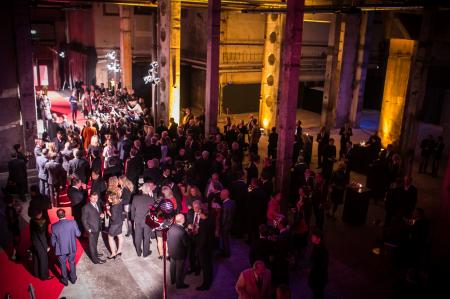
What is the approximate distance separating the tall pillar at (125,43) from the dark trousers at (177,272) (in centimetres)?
1756

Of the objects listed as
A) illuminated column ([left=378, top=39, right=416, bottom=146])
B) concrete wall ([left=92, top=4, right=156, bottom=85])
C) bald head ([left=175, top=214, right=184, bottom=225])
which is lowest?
bald head ([left=175, top=214, right=184, bottom=225])

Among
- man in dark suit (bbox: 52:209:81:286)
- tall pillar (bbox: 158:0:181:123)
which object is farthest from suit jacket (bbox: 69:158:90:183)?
tall pillar (bbox: 158:0:181:123)

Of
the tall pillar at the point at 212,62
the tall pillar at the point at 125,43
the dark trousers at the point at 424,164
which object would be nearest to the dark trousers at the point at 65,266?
Answer: the tall pillar at the point at 212,62

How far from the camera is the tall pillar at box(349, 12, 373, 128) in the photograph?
1875 cm

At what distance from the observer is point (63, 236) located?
22.3ft

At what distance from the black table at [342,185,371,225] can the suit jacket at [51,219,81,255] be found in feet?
21.2

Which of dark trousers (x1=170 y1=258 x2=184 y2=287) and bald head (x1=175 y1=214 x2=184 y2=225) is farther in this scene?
dark trousers (x1=170 y1=258 x2=184 y2=287)

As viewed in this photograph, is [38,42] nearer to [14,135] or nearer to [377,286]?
[14,135]

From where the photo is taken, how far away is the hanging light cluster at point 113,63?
2445cm

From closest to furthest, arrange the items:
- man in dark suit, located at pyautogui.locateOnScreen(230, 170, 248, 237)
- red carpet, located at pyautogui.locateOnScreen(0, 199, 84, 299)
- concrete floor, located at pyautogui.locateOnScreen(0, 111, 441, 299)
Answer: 1. red carpet, located at pyautogui.locateOnScreen(0, 199, 84, 299)
2. concrete floor, located at pyautogui.locateOnScreen(0, 111, 441, 299)
3. man in dark suit, located at pyautogui.locateOnScreen(230, 170, 248, 237)

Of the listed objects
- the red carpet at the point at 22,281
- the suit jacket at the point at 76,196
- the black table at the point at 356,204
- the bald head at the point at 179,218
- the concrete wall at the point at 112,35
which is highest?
the concrete wall at the point at 112,35

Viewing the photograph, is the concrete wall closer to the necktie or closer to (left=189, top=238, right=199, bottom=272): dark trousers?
(left=189, top=238, right=199, bottom=272): dark trousers

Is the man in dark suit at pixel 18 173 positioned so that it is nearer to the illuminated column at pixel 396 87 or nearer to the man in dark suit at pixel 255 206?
the man in dark suit at pixel 255 206

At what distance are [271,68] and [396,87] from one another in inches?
223
